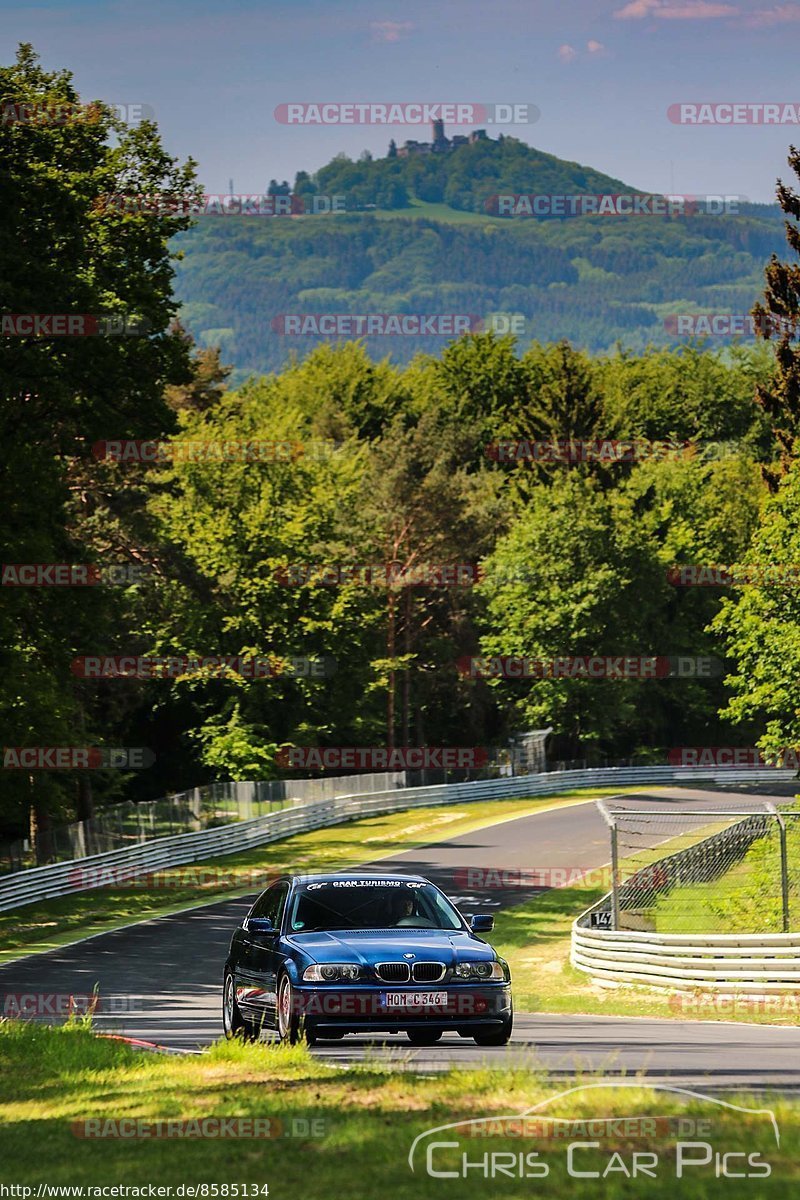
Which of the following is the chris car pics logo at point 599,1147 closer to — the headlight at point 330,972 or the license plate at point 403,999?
the license plate at point 403,999

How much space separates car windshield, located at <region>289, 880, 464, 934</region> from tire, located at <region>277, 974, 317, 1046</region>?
2.18 feet

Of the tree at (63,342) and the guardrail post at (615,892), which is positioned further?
the tree at (63,342)

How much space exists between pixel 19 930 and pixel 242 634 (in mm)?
36610

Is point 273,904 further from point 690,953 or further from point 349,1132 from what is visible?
point 690,953

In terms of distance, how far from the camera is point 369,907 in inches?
551

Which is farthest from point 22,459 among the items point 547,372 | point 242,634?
point 547,372

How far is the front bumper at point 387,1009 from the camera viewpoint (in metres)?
12.6

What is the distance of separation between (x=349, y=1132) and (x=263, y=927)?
569 centimetres

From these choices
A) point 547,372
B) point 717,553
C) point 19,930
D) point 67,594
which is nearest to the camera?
point 19,930

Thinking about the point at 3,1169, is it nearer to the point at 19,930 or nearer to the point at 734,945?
the point at 734,945

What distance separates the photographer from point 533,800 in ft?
220

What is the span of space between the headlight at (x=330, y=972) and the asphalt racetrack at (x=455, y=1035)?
1.95ft

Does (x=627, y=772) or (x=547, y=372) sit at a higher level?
(x=547, y=372)

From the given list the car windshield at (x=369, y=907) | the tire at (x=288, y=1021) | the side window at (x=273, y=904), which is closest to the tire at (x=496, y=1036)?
the car windshield at (x=369, y=907)
